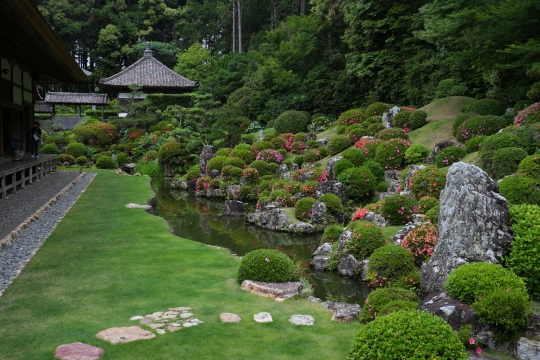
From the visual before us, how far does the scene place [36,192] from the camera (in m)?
15.0

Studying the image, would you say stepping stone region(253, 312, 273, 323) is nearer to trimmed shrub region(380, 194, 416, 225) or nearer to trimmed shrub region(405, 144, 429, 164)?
trimmed shrub region(380, 194, 416, 225)

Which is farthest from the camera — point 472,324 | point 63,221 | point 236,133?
point 236,133

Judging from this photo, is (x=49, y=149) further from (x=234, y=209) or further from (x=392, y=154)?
(x=392, y=154)

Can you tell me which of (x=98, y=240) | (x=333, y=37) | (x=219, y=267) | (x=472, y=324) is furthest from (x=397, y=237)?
(x=333, y=37)

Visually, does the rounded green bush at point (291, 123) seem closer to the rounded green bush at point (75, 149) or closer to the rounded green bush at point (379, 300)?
the rounded green bush at point (75, 149)

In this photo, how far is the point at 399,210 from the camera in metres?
11.5

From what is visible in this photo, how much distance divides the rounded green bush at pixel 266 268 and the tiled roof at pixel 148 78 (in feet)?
109

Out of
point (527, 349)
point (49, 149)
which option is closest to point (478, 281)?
point (527, 349)

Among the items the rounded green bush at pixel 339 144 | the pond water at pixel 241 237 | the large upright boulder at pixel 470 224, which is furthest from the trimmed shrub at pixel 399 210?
the rounded green bush at pixel 339 144

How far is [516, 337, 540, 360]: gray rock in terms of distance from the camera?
493cm

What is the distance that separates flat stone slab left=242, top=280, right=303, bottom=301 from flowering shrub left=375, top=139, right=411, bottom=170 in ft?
32.3

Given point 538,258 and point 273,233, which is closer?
point 538,258

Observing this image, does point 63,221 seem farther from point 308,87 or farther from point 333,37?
point 333,37

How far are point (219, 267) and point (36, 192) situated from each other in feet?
30.8
